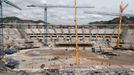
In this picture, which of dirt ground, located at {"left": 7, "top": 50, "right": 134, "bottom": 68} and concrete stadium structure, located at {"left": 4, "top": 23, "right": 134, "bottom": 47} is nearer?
dirt ground, located at {"left": 7, "top": 50, "right": 134, "bottom": 68}

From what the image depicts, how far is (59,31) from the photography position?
108m

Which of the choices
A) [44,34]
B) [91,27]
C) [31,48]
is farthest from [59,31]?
[31,48]

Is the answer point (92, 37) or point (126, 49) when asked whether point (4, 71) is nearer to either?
point (126, 49)

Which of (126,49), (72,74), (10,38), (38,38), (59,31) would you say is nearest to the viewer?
(72,74)

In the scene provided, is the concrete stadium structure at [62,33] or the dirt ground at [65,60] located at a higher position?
the concrete stadium structure at [62,33]

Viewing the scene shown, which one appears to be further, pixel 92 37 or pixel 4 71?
pixel 92 37

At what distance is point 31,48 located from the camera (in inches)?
3132

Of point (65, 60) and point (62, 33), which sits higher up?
point (62, 33)

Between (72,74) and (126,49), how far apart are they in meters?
44.2

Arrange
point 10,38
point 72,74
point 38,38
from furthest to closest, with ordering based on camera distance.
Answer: point 38,38 < point 10,38 < point 72,74

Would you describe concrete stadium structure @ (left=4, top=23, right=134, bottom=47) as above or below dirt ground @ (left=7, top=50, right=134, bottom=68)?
above

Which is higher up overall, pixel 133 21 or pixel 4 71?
pixel 133 21

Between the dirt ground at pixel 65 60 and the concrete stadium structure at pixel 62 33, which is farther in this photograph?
the concrete stadium structure at pixel 62 33

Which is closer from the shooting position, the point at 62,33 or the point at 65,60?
the point at 65,60
